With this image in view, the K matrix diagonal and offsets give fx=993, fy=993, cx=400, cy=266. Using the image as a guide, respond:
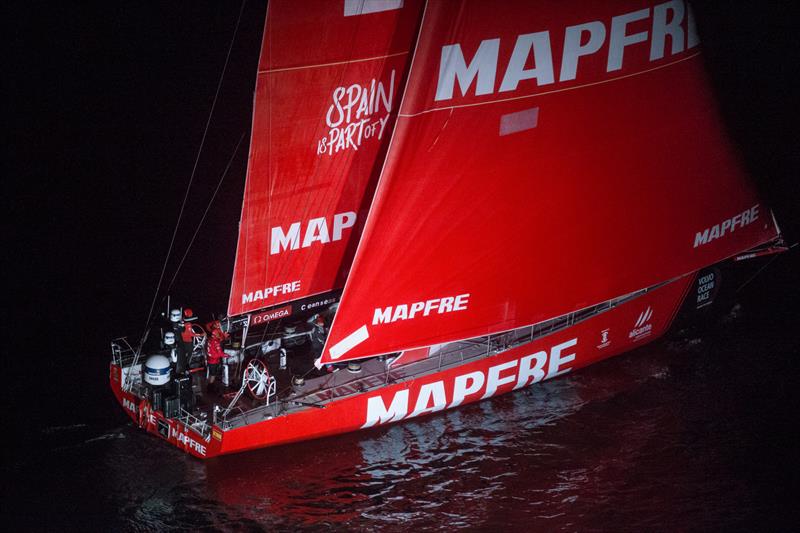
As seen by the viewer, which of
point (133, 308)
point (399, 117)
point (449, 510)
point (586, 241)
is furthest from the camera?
point (133, 308)

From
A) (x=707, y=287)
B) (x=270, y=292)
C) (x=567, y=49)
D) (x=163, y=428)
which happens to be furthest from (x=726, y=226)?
(x=163, y=428)

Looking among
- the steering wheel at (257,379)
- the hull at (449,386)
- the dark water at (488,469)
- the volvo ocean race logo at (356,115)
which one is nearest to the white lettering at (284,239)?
the volvo ocean race logo at (356,115)

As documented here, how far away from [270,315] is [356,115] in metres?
3.72

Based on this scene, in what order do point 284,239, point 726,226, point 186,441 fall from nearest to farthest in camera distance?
1. point 186,441
2. point 284,239
3. point 726,226

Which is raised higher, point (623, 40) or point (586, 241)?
point (623, 40)

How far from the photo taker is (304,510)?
14.8m

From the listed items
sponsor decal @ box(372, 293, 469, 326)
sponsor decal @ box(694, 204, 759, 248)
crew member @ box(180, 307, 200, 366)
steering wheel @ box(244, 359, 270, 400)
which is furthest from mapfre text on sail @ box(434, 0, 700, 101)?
crew member @ box(180, 307, 200, 366)

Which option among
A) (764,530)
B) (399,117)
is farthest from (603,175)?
(764,530)

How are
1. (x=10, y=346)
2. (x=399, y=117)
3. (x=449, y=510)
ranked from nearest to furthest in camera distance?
(x=399, y=117) < (x=449, y=510) < (x=10, y=346)

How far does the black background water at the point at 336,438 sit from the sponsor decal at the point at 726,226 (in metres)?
0.71

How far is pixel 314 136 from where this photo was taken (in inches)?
622

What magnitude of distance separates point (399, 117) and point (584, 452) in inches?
260

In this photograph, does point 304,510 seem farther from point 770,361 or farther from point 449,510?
point 770,361

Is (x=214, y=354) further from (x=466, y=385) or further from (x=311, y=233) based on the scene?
(x=466, y=385)
